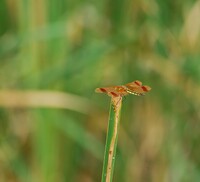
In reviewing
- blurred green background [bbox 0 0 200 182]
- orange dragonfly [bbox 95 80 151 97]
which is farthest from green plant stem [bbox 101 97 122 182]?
blurred green background [bbox 0 0 200 182]

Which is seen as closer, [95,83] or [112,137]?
[112,137]

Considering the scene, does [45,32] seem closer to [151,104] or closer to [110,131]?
[151,104]

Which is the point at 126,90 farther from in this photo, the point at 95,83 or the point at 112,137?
the point at 95,83

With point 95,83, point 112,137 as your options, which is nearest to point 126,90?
point 112,137

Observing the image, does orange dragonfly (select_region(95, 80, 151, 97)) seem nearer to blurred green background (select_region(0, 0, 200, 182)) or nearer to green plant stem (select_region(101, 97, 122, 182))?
green plant stem (select_region(101, 97, 122, 182))

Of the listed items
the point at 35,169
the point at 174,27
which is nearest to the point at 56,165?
the point at 35,169

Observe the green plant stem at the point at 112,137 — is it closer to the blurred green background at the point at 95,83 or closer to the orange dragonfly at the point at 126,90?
the orange dragonfly at the point at 126,90
